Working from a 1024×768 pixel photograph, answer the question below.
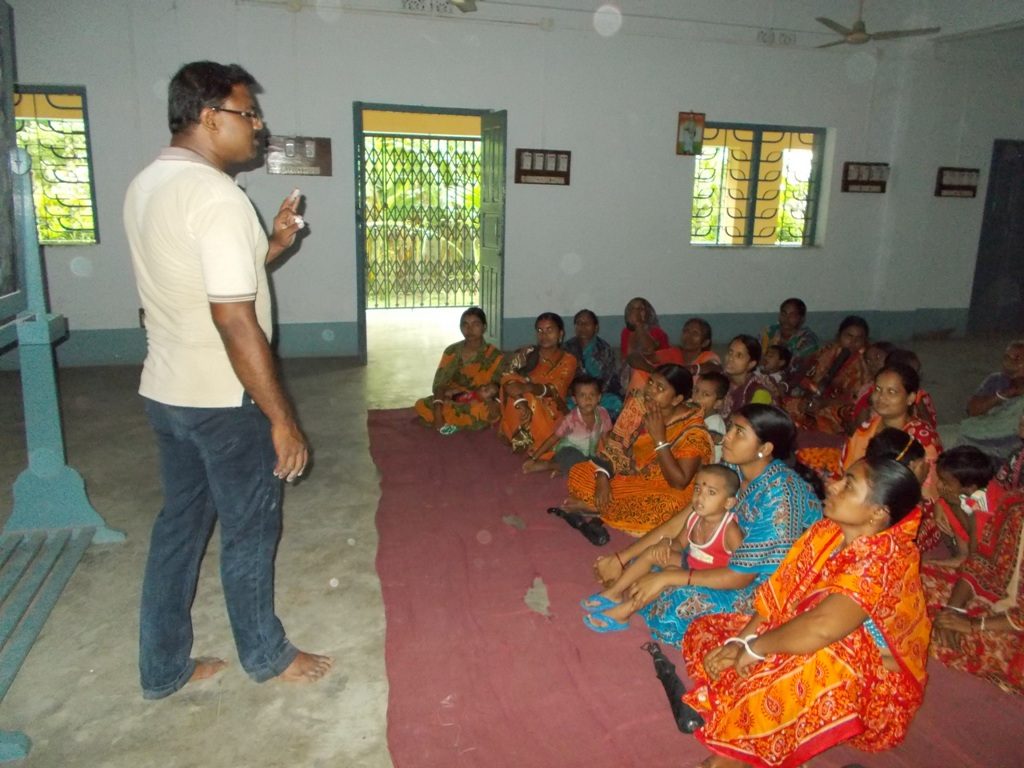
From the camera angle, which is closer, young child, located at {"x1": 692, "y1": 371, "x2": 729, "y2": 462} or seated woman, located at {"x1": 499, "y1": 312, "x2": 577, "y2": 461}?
young child, located at {"x1": 692, "y1": 371, "x2": 729, "y2": 462}

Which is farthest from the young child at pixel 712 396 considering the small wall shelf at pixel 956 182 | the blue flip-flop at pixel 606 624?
the small wall shelf at pixel 956 182

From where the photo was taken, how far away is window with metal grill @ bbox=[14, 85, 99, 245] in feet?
20.1

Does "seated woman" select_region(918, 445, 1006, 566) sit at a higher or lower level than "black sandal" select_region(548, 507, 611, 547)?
higher

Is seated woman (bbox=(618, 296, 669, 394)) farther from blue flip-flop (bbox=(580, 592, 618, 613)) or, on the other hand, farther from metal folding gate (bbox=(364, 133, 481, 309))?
metal folding gate (bbox=(364, 133, 481, 309))

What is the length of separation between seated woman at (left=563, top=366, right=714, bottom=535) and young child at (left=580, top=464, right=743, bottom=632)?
1.67 ft

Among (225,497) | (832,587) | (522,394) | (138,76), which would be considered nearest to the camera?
(832,587)

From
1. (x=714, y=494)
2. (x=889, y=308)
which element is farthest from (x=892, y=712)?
(x=889, y=308)

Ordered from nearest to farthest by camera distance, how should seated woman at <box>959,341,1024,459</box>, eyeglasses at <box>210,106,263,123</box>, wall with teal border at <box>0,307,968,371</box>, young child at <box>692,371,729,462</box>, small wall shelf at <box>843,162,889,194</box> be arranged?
eyeglasses at <box>210,106,263,123</box>, young child at <box>692,371,729,462</box>, seated woman at <box>959,341,1024,459</box>, wall with teal border at <box>0,307,968,371</box>, small wall shelf at <box>843,162,889,194</box>

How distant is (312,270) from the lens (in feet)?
22.8


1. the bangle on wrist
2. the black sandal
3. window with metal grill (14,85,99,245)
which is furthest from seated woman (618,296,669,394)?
window with metal grill (14,85,99,245)

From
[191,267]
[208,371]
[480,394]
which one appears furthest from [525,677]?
[480,394]

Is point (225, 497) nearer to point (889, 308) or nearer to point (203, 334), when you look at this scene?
point (203, 334)

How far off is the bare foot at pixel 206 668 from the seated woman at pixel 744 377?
2.96 metres

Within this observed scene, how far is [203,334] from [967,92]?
29.9ft
